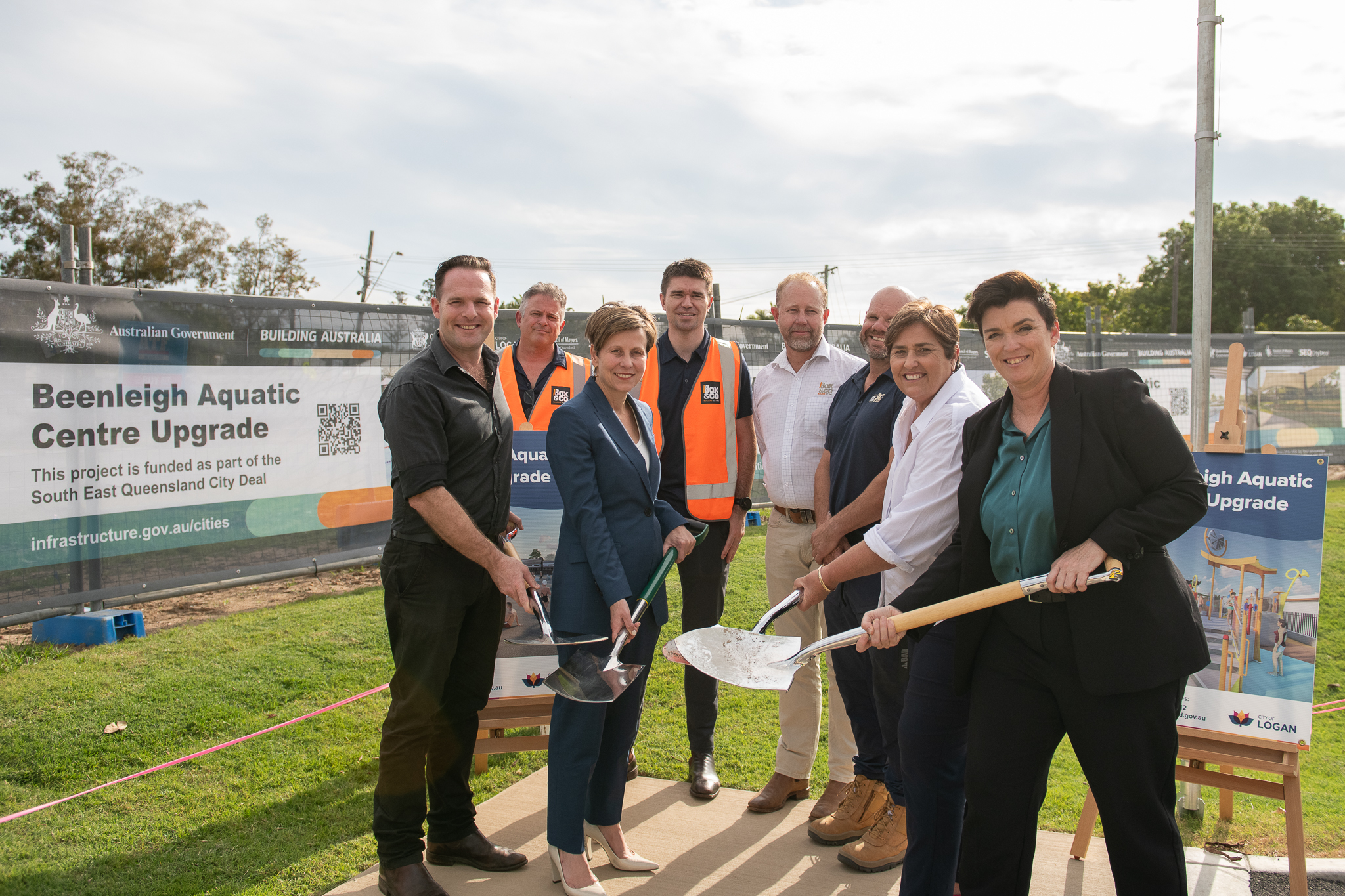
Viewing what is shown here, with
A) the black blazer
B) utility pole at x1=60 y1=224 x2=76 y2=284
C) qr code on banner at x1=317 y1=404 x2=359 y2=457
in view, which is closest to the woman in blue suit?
the black blazer

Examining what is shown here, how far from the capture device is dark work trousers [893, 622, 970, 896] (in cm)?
225

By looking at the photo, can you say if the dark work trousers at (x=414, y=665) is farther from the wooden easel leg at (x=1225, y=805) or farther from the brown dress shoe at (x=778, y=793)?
the wooden easel leg at (x=1225, y=805)

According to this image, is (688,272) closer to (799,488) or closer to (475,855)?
(799,488)

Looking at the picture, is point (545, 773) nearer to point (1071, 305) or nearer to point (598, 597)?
point (598, 597)

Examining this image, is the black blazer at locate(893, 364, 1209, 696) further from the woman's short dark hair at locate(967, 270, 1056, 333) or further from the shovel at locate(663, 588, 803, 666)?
the shovel at locate(663, 588, 803, 666)

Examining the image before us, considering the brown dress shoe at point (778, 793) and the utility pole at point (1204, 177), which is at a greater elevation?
the utility pole at point (1204, 177)

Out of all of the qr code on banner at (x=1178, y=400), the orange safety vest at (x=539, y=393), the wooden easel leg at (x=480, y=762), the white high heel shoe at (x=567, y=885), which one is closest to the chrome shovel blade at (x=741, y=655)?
the white high heel shoe at (x=567, y=885)

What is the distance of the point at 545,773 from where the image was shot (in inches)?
149

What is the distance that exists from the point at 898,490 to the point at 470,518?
143 cm

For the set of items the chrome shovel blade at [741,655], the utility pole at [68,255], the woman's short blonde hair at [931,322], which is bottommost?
the chrome shovel blade at [741,655]

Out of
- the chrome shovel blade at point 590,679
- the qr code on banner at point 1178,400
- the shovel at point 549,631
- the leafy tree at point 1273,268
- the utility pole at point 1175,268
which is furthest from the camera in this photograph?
the leafy tree at point 1273,268

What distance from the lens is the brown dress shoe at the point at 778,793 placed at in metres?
3.33

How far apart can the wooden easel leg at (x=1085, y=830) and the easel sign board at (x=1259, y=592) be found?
19.7 inches

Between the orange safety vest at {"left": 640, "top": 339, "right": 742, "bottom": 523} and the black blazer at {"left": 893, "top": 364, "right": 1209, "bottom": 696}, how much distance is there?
1.82m
